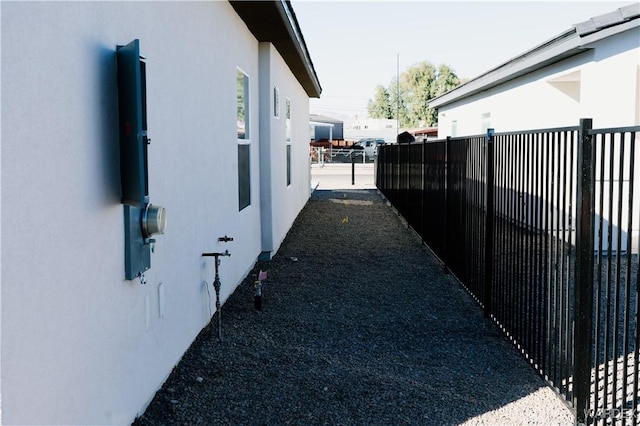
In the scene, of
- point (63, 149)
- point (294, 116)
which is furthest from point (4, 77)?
point (294, 116)

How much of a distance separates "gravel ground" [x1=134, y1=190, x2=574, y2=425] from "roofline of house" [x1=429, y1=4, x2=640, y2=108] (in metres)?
3.79

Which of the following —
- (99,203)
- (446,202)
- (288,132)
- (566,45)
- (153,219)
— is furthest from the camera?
(288,132)

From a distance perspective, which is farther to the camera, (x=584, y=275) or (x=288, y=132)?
(x=288, y=132)

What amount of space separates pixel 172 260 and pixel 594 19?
268 inches

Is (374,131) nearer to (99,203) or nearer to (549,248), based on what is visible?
(549,248)

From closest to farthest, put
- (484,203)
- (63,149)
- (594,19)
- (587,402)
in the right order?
(63,149), (587,402), (484,203), (594,19)

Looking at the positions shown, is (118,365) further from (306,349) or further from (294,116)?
(294,116)

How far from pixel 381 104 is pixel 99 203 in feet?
296

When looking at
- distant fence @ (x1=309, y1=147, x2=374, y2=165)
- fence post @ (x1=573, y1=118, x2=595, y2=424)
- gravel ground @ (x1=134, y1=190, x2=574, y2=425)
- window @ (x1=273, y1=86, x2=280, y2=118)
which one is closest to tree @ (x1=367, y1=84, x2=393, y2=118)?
distant fence @ (x1=309, y1=147, x2=374, y2=165)

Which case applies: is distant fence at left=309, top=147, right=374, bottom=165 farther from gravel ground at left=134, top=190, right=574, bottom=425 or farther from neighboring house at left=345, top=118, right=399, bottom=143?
gravel ground at left=134, top=190, right=574, bottom=425

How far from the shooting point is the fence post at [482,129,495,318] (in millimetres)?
5895

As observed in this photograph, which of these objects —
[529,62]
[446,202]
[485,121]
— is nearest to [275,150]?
[446,202]

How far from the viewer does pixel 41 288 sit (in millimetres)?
2572

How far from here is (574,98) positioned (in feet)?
36.9
